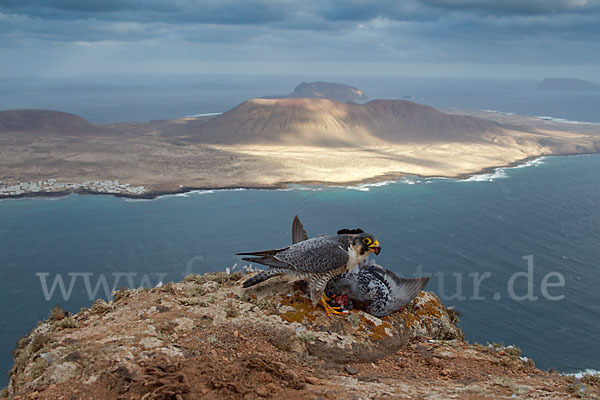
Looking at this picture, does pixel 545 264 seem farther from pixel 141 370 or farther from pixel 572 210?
pixel 141 370

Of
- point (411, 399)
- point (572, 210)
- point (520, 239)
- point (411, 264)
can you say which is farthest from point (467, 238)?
point (411, 399)

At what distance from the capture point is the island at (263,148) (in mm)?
71188

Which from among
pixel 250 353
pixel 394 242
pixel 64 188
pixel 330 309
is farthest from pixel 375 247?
pixel 64 188

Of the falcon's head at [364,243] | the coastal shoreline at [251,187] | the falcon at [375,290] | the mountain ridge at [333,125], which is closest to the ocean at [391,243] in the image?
the coastal shoreline at [251,187]

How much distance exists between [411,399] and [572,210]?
62.7 meters

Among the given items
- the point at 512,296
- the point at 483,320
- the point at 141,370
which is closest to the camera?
the point at 141,370

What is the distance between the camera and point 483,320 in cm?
2944

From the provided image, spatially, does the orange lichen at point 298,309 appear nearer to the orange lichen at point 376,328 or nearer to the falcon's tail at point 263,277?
the falcon's tail at point 263,277

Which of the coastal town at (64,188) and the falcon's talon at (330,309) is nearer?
the falcon's talon at (330,309)

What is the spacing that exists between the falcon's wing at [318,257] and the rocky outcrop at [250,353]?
0.60 meters

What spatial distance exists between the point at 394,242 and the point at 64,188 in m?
50.0

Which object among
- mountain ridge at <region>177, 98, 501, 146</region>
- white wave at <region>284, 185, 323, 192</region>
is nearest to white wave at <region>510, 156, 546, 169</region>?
mountain ridge at <region>177, 98, 501, 146</region>

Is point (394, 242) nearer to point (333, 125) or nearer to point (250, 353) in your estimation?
point (250, 353)

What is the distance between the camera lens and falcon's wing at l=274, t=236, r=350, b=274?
8.24 metres
